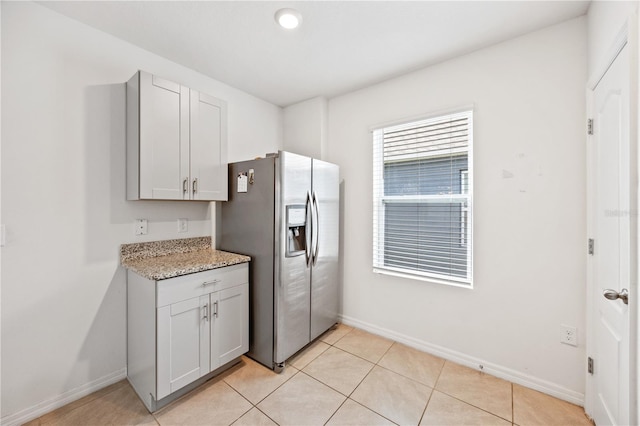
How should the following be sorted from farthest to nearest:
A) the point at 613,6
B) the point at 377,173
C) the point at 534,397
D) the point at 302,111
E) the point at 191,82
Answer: the point at 302,111
the point at 377,173
the point at 191,82
the point at 534,397
the point at 613,6

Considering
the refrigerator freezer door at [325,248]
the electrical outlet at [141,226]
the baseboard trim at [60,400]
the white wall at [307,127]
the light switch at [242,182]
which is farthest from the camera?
the white wall at [307,127]

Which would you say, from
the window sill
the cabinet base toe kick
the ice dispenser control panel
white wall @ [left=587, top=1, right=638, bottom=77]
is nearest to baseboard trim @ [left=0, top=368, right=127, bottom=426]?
the cabinet base toe kick

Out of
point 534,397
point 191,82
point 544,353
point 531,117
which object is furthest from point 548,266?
point 191,82

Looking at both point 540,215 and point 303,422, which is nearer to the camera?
point 303,422

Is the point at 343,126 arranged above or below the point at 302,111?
below

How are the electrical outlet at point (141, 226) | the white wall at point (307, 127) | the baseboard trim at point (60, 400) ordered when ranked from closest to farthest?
the baseboard trim at point (60, 400), the electrical outlet at point (141, 226), the white wall at point (307, 127)

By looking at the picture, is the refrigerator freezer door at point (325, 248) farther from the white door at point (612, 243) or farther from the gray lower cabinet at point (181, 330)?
the white door at point (612, 243)

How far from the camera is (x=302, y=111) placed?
326 centimetres

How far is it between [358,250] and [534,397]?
1747 millimetres

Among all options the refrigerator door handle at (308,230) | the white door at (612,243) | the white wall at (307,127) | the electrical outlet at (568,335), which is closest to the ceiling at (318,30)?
the white wall at (307,127)

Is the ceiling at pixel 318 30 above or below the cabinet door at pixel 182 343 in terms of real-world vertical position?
above

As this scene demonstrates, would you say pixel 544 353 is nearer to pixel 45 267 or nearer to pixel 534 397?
pixel 534 397

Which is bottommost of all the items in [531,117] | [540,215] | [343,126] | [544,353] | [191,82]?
[544,353]

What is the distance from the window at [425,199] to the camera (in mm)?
2297
